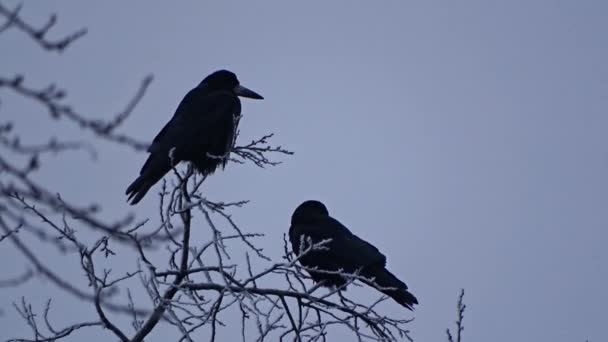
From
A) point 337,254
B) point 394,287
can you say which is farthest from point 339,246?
point 394,287

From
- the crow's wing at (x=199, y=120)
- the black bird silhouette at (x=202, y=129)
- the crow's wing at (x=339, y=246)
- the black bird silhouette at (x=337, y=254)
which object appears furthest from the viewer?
the crow's wing at (x=339, y=246)

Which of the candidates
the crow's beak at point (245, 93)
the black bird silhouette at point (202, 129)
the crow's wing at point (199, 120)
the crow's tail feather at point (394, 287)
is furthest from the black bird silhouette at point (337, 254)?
the crow's beak at point (245, 93)

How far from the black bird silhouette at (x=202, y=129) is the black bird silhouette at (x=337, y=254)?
130cm

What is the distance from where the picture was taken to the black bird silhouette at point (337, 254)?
8.14 metres

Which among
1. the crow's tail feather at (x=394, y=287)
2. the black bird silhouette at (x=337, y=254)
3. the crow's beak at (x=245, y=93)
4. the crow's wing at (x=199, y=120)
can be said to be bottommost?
the crow's tail feather at (x=394, y=287)

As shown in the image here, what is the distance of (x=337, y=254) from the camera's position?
879cm

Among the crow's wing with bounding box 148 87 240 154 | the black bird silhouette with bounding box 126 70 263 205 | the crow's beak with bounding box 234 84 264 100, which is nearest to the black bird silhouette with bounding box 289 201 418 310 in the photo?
the black bird silhouette with bounding box 126 70 263 205

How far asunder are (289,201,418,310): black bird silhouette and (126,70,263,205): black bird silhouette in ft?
4.28

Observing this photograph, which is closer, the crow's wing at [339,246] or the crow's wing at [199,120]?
the crow's wing at [199,120]

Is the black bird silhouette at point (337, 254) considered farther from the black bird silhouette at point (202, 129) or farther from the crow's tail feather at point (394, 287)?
the black bird silhouette at point (202, 129)

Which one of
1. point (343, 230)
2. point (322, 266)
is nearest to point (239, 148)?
point (322, 266)

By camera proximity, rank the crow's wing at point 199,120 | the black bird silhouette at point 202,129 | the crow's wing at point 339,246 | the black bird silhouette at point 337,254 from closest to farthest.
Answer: the black bird silhouette at point 202,129 → the crow's wing at point 199,120 → the black bird silhouette at point 337,254 → the crow's wing at point 339,246

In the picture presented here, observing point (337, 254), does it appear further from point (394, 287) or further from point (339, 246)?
point (394, 287)

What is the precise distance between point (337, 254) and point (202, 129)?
2.20 m
